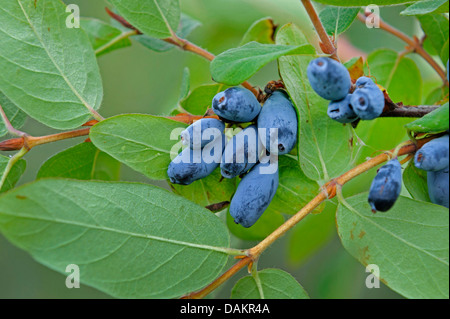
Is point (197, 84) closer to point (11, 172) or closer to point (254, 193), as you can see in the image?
point (11, 172)

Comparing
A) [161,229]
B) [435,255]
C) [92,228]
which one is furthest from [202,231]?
[435,255]

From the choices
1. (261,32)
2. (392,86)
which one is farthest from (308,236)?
(261,32)

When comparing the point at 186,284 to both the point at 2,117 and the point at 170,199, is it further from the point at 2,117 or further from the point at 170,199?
the point at 2,117

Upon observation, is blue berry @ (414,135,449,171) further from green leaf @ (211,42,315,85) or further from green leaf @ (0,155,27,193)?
green leaf @ (0,155,27,193)

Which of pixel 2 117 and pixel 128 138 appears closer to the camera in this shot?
pixel 128 138

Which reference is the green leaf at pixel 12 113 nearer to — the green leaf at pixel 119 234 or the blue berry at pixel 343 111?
the green leaf at pixel 119 234

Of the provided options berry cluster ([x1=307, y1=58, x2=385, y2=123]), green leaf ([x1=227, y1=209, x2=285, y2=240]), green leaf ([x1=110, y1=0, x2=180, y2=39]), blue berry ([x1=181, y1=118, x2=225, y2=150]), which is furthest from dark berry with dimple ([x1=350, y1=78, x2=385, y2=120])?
green leaf ([x1=110, y1=0, x2=180, y2=39])
